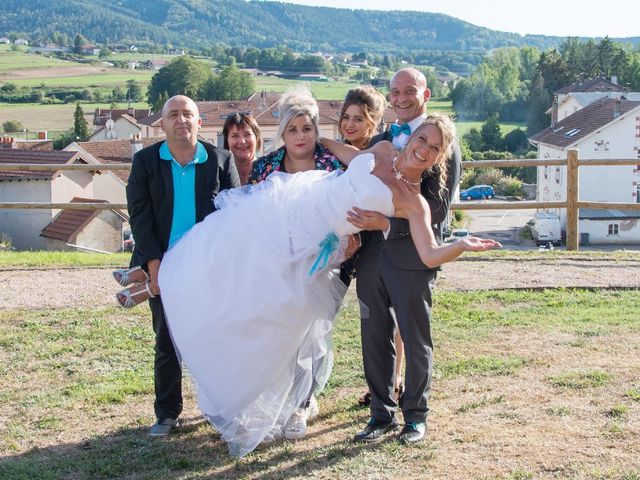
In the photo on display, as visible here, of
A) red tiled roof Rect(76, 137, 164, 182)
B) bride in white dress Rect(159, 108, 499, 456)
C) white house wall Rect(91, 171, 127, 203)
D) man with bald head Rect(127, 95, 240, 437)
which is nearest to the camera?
bride in white dress Rect(159, 108, 499, 456)

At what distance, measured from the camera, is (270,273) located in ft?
13.0

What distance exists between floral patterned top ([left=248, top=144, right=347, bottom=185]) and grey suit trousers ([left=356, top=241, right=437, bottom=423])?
473mm

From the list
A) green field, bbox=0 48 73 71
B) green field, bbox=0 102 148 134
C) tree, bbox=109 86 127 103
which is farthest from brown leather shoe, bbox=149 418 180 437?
green field, bbox=0 48 73 71

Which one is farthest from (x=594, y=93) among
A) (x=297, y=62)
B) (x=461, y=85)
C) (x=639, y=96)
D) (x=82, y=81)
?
(x=297, y=62)

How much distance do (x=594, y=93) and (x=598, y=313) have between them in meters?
53.5

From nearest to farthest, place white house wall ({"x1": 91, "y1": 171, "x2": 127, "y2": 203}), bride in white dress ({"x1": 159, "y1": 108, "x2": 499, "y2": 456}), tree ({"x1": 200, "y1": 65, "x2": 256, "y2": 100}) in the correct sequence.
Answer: bride in white dress ({"x1": 159, "y1": 108, "x2": 499, "y2": 456}), white house wall ({"x1": 91, "y1": 171, "x2": 127, "y2": 203}), tree ({"x1": 200, "y1": 65, "x2": 256, "y2": 100})

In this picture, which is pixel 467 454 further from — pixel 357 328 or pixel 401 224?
pixel 357 328

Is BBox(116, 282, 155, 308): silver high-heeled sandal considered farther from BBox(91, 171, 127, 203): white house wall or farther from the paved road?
the paved road

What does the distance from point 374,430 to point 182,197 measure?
1.58 metres

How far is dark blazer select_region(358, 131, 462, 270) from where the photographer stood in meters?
4.11

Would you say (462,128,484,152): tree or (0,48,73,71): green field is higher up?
(0,48,73,71): green field

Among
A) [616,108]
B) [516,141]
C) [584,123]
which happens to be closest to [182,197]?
[616,108]

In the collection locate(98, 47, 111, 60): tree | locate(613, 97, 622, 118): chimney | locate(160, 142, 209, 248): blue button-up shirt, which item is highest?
locate(98, 47, 111, 60): tree

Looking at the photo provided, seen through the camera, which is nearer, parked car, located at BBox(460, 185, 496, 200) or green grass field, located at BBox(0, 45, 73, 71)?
parked car, located at BBox(460, 185, 496, 200)
